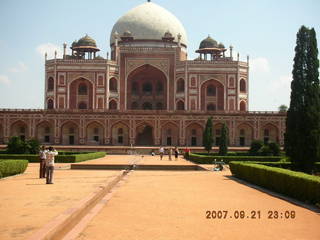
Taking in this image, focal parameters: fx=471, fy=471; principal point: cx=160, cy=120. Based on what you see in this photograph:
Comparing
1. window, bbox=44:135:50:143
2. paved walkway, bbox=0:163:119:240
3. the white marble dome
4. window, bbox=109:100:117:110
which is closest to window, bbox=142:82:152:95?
window, bbox=109:100:117:110

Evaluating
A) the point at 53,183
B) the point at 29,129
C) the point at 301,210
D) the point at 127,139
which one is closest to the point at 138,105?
the point at 127,139

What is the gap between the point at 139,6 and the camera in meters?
47.5

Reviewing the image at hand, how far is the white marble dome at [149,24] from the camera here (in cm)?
4469

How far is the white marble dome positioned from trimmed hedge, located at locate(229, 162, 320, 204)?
33.1 meters

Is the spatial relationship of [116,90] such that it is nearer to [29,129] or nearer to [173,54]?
[173,54]

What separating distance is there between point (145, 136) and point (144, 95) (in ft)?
21.2

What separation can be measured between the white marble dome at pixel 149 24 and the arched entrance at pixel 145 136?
9.98 m

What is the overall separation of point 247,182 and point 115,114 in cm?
2498

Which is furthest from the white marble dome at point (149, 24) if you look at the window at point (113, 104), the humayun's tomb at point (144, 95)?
the window at point (113, 104)

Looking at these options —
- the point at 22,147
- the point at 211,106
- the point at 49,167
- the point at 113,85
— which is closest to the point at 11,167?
the point at 49,167

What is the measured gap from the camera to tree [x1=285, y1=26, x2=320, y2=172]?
1373 centimetres

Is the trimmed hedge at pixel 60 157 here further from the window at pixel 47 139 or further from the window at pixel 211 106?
the window at pixel 211 106

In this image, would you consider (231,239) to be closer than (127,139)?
Yes

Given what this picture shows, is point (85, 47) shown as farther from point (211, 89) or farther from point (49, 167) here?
point (49, 167)
